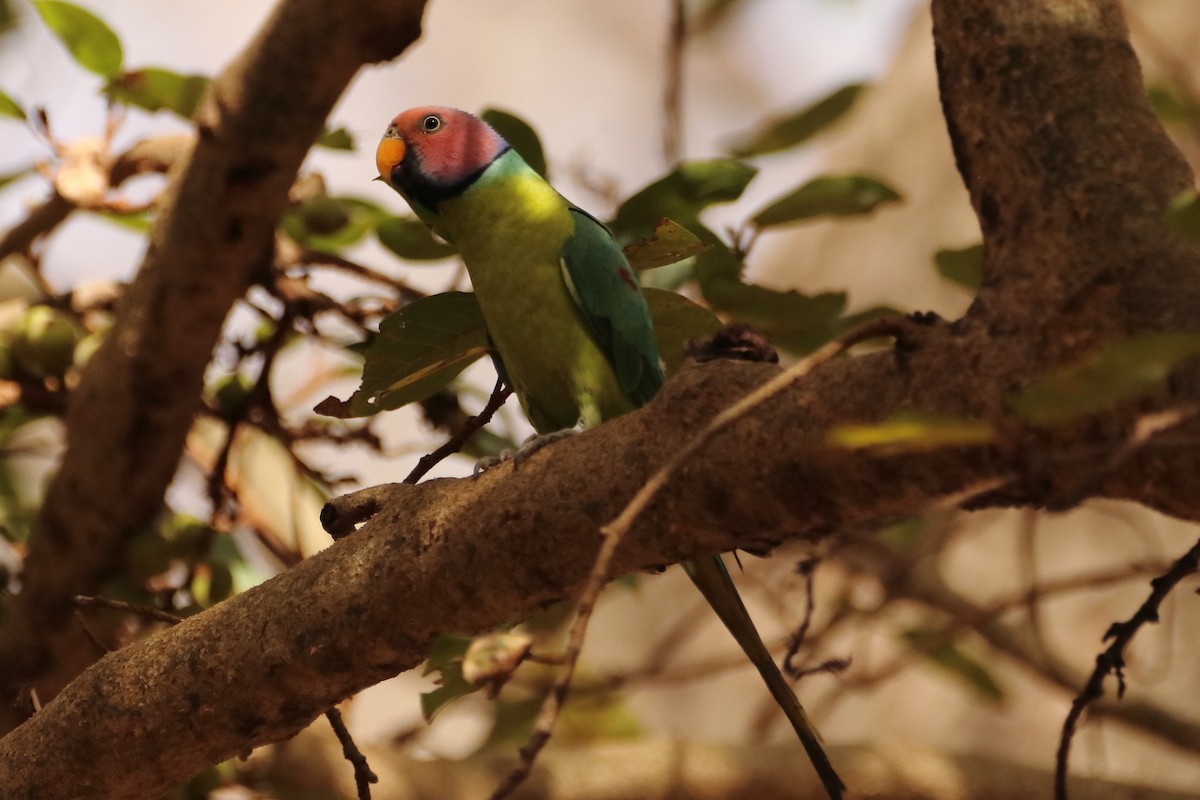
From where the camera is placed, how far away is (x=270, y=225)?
1.67 meters

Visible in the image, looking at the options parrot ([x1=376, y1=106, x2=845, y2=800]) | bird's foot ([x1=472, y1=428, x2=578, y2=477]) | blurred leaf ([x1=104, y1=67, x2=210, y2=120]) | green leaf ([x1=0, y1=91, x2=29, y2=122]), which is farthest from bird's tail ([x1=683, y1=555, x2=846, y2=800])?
green leaf ([x1=0, y1=91, x2=29, y2=122])

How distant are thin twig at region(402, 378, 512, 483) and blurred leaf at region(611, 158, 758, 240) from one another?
0.39 meters

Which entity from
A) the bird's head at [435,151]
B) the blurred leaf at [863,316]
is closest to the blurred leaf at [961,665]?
the blurred leaf at [863,316]

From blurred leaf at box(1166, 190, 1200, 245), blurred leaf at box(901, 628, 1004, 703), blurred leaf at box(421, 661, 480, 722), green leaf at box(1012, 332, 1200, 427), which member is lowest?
blurred leaf at box(901, 628, 1004, 703)

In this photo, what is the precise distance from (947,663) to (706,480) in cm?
166

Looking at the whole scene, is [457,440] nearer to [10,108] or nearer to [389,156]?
[389,156]

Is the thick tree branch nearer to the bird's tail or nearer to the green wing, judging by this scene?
the green wing

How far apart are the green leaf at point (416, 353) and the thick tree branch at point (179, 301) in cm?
32

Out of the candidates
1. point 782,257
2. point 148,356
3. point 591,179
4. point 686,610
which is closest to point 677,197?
point 148,356

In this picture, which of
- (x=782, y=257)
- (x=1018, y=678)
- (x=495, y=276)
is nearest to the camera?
(x=495, y=276)

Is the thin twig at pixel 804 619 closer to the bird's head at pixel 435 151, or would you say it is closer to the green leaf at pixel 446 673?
the green leaf at pixel 446 673

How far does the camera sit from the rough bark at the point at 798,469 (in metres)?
0.81

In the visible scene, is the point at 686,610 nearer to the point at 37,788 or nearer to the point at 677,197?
the point at 677,197

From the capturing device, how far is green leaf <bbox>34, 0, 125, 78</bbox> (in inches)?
72.4
